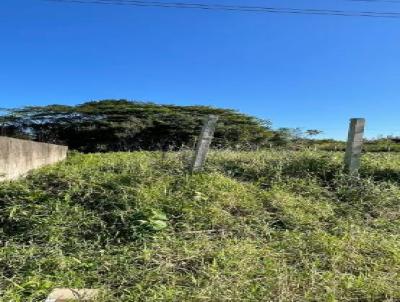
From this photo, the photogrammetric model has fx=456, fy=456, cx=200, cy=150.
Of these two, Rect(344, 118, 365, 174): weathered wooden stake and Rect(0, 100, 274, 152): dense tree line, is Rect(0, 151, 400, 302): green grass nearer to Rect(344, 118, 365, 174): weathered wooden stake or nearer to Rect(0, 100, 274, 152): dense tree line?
Rect(344, 118, 365, 174): weathered wooden stake

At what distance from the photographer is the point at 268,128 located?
16391 mm

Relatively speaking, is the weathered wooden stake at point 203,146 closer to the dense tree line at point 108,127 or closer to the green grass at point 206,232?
the green grass at point 206,232

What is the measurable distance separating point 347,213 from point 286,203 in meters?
0.57

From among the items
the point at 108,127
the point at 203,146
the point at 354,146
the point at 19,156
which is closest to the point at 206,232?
the point at 203,146

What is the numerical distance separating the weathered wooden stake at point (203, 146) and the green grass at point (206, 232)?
0.19m

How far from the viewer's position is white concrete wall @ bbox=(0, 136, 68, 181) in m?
4.97

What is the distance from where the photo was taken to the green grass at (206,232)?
104 inches

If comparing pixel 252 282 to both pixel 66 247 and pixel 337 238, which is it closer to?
pixel 337 238

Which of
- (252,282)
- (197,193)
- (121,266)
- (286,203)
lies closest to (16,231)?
(121,266)

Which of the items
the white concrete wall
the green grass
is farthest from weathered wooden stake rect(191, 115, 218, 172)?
the white concrete wall

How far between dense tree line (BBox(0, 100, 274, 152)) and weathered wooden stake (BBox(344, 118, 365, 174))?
8336mm

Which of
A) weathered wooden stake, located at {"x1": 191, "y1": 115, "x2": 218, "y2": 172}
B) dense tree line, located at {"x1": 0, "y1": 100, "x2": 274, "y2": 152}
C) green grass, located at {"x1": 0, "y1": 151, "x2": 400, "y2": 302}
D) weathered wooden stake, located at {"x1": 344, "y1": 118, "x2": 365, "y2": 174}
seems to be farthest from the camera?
dense tree line, located at {"x1": 0, "y1": 100, "x2": 274, "y2": 152}

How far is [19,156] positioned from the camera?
543cm

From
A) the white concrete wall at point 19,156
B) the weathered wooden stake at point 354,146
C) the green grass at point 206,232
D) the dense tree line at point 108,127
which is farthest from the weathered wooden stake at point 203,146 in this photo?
the dense tree line at point 108,127
